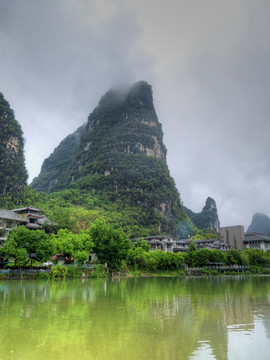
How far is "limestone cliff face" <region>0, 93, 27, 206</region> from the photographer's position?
297ft

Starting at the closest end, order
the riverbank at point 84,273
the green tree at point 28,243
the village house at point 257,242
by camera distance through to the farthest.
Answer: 1. the riverbank at point 84,273
2. the green tree at point 28,243
3. the village house at point 257,242

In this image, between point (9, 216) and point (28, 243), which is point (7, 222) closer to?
point (9, 216)

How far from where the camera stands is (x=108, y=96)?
183 metres

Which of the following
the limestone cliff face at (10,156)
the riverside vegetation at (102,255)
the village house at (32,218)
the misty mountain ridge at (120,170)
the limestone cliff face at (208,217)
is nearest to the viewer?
the riverside vegetation at (102,255)

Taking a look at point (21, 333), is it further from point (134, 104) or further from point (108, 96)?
point (108, 96)

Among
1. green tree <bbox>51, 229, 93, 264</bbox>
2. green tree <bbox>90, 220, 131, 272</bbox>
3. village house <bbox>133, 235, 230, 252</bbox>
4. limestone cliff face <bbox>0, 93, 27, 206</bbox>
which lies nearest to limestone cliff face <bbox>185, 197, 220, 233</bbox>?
village house <bbox>133, 235, 230, 252</bbox>

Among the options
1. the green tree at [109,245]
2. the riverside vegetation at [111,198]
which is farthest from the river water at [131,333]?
the green tree at [109,245]

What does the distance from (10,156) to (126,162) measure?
189 feet

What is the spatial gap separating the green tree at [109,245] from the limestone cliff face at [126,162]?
2598 inches

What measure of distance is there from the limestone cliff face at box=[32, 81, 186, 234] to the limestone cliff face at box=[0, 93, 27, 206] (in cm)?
3474

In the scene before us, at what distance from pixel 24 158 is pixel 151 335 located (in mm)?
105474

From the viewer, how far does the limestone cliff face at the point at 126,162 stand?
4897 inches

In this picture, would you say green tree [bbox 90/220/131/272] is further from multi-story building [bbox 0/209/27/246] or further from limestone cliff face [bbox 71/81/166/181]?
limestone cliff face [bbox 71/81/166/181]

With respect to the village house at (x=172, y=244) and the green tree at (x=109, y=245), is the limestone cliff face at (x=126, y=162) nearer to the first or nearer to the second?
the village house at (x=172, y=244)
